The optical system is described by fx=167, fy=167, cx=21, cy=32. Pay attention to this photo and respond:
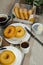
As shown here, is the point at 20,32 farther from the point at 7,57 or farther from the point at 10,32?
the point at 7,57

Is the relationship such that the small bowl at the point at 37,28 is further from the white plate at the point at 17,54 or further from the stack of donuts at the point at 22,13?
the white plate at the point at 17,54

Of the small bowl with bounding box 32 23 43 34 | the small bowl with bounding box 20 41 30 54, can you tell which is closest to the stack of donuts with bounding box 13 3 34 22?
the small bowl with bounding box 32 23 43 34

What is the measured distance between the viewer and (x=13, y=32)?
931 mm

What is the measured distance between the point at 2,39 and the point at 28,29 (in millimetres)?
174

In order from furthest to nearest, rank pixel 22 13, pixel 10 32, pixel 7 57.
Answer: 1. pixel 22 13
2. pixel 10 32
3. pixel 7 57

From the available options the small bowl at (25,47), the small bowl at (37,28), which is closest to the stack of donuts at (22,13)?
the small bowl at (37,28)

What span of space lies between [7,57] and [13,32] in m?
0.18

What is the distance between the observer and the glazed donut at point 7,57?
0.78 meters

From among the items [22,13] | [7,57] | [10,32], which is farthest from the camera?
[22,13]

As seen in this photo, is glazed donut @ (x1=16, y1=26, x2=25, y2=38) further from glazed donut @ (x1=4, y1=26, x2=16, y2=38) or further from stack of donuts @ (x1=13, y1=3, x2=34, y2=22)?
stack of donuts @ (x1=13, y1=3, x2=34, y2=22)

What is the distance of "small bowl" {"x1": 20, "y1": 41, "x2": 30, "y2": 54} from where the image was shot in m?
0.86

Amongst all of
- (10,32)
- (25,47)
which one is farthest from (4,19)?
(25,47)

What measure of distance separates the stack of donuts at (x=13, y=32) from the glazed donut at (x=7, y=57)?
127 mm

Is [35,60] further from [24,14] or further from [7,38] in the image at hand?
[24,14]
